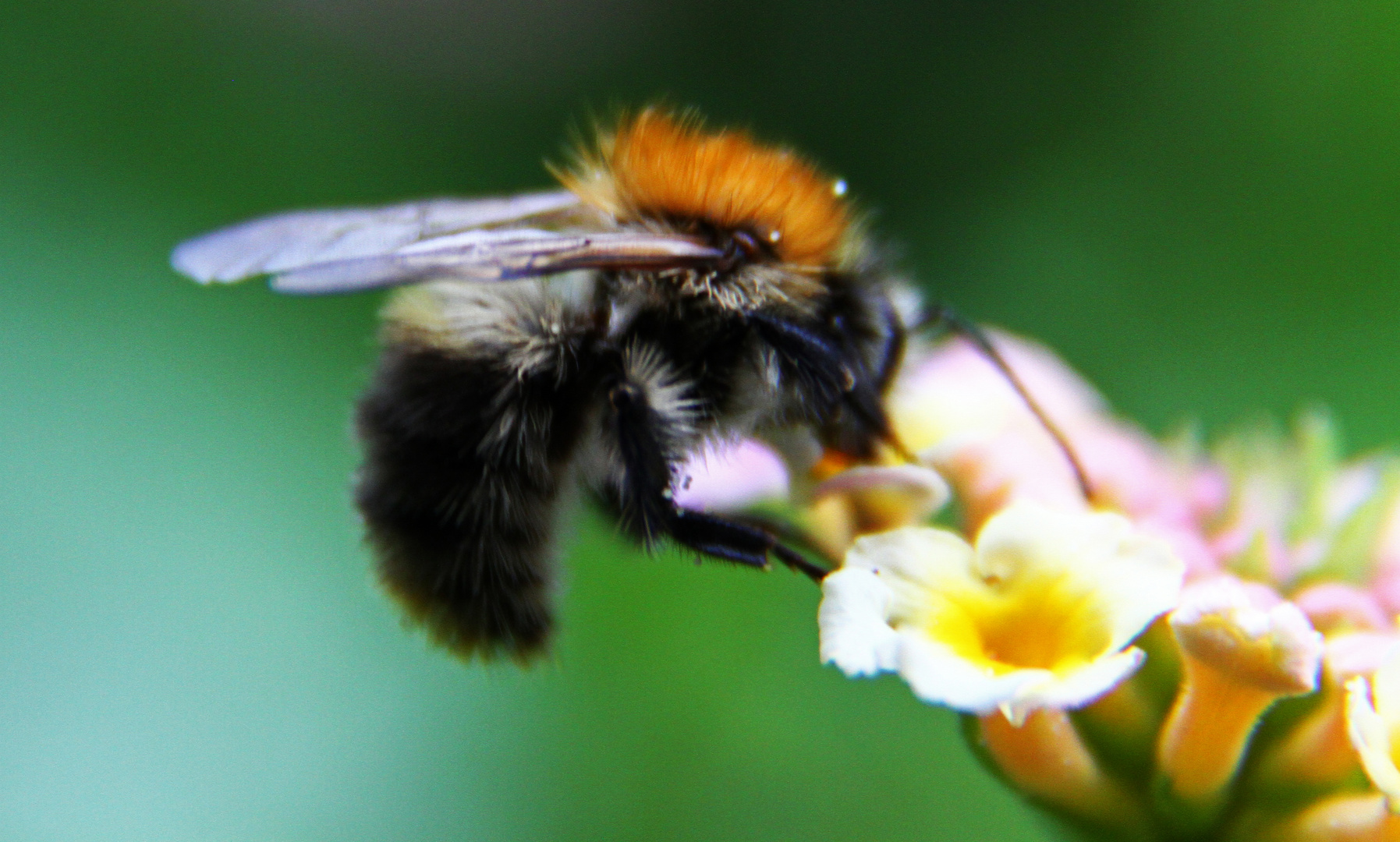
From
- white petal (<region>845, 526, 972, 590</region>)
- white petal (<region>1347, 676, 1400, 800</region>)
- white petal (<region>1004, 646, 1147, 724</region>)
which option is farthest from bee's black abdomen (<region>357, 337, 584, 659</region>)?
white petal (<region>1347, 676, 1400, 800</region>)

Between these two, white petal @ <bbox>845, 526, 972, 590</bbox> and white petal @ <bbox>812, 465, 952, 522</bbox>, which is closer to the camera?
white petal @ <bbox>845, 526, 972, 590</bbox>

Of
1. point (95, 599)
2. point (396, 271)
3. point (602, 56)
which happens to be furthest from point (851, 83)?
point (396, 271)

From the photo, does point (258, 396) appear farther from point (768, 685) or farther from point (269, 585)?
point (768, 685)

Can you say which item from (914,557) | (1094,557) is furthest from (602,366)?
(1094,557)

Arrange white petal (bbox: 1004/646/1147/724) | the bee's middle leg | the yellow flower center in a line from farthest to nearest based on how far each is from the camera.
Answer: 1. the bee's middle leg
2. the yellow flower center
3. white petal (bbox: 1004/646/1147/724)

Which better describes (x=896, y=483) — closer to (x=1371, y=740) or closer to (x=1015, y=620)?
(x=1015, y=620)

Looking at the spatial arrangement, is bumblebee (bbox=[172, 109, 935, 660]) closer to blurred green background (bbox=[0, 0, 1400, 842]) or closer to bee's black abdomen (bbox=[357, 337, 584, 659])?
bee's black abdomen (bbox=[357, 337, 584, 659])

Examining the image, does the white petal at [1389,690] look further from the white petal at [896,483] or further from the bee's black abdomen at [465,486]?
the bee's black abdomen at [465,486]
